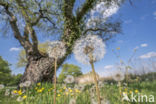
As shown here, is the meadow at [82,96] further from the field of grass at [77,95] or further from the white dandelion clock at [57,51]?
the white dandelion clock at [57,51]

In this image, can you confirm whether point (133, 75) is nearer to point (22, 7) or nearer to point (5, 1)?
point (22, 7)

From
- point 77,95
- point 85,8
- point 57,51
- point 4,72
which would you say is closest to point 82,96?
point 77,95

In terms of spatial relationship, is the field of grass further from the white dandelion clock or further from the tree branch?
the tree branch

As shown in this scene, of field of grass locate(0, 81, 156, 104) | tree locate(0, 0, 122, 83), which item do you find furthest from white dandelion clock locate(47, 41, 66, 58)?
tree locate(0, 0, 122, 83)

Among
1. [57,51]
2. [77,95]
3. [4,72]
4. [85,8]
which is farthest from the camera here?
[4,72]

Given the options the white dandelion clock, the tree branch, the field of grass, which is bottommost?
the field of grass

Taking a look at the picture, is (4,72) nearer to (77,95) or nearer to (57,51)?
(77,95)

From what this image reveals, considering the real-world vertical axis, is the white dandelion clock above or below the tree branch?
below

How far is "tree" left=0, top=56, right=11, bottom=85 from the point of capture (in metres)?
22.3

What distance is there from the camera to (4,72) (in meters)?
24.4

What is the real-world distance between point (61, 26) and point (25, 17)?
2198 millimetres

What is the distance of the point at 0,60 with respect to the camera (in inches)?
928

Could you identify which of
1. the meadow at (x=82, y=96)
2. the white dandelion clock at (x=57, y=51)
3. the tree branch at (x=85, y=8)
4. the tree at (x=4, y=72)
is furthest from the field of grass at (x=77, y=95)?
the tree at (x=4, y=72)

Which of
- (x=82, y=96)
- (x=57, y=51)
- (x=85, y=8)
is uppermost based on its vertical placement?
(x=85, y=8)
